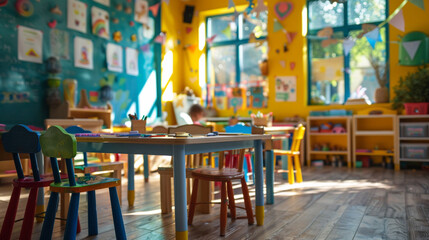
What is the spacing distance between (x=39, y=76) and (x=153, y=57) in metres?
2.36

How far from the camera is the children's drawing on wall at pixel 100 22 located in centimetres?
512

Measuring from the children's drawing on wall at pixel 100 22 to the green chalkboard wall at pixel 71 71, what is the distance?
61 mm

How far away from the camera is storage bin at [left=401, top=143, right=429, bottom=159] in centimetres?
507

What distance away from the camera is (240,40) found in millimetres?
6961

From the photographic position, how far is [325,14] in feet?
20.7

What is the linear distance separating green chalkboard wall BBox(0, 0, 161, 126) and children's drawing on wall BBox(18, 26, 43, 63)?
0.05 metres

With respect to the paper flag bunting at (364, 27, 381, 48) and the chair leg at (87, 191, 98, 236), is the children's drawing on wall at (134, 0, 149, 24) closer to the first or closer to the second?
the paper flag bunting at (364, 27, 381, 48)

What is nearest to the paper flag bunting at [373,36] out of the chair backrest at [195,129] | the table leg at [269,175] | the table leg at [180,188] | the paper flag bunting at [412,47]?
the paper flag bunting at [412,47]

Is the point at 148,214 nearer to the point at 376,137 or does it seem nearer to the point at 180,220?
the point at 180,220

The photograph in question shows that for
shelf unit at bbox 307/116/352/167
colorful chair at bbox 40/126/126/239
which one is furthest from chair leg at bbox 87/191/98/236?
shelf unit at bbox 307/116/352/167

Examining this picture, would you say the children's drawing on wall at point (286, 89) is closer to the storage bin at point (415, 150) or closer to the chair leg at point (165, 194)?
the storage bin at point (415, 150)

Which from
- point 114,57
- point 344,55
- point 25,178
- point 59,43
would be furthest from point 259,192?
point 344,55

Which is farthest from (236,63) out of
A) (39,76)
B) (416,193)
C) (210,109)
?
(416,193)

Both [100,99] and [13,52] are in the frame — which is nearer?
[13,52]
